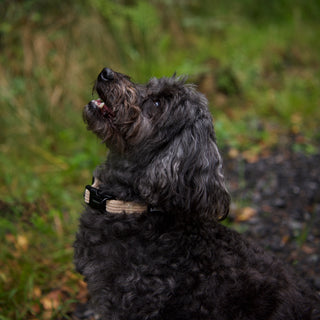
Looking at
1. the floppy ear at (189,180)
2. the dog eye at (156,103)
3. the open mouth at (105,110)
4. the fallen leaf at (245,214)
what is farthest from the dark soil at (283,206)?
the open mouth at (105,110)

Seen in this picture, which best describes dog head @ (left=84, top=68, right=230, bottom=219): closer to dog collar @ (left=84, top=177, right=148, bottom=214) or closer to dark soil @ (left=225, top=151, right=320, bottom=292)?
dog collar @ (left=84, top=177, right=148, bottom=214)

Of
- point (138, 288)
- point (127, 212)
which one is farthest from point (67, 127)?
point (138, 288)

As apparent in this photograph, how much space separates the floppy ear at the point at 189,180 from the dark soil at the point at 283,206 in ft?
3.08

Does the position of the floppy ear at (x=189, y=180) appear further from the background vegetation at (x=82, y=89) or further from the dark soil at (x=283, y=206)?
the background vegetation at (x=82, y=89)

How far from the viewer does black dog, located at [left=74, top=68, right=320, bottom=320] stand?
2137mm

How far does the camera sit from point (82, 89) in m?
5.25

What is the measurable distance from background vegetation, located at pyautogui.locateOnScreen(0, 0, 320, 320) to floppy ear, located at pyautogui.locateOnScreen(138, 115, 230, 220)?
144 centimetres

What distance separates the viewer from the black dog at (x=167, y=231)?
2.14m

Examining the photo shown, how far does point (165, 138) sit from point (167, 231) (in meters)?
0.63

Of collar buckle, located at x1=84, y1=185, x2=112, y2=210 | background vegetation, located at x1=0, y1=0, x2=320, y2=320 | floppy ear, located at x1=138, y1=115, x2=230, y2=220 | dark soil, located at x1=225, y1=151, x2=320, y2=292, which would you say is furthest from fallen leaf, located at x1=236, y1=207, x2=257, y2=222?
collar buckle, located at x1=84, y1=185, x2=112, y2=210

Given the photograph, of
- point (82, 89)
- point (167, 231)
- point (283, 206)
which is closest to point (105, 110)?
point (167, 231)

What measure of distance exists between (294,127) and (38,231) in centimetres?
406

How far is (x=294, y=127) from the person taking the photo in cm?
550

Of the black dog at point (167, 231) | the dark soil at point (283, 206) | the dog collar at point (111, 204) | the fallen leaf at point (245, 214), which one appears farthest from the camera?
the fallen leaf at point (245, 214)
